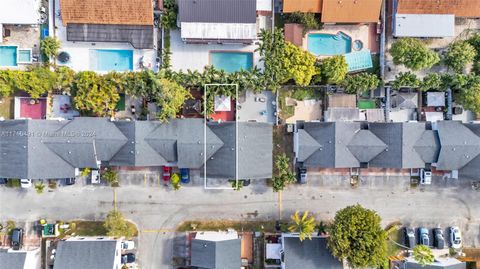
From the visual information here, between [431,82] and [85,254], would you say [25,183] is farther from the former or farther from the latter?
[431,82]

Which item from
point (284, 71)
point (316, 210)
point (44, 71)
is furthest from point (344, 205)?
point (44, 71)

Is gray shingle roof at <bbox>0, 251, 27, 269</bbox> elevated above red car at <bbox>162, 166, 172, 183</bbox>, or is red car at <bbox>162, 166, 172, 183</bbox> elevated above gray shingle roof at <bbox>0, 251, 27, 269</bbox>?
red car at <bbox>162, 166, 172, 183</bbox>

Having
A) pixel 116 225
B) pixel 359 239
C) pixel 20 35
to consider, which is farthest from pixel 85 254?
pixel 359 239

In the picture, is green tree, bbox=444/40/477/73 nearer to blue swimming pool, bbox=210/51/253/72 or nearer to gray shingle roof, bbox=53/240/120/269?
blue swimming pool, bbox=210/51/253/72

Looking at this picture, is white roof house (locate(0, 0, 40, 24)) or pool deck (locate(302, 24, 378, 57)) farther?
pool deck (locate(302, 24, 378, 57))

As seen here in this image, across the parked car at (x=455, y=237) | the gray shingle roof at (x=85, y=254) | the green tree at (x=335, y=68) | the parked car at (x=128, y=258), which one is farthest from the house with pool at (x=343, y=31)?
the gray shingle roof at (x=85, y=254)

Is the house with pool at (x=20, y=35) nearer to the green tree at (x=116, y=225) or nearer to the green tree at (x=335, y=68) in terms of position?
the green tree at (x=116, y=225)

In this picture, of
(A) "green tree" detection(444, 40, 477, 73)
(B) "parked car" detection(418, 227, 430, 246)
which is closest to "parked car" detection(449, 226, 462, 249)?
(B) "parked car" detection(418, 227, 430, 246)
